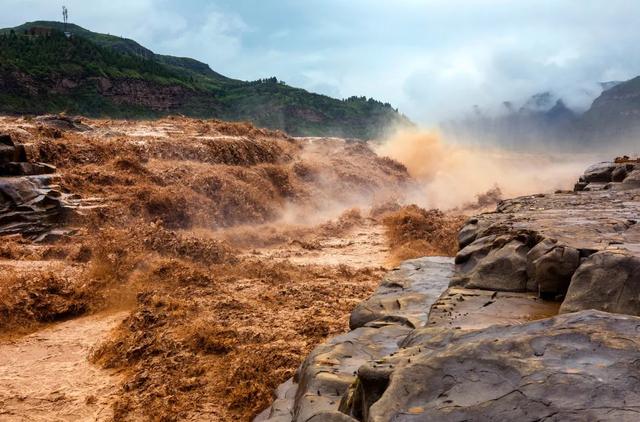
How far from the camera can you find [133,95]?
53.3m

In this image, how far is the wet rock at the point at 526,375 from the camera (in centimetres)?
200

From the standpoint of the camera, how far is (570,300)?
3207mm

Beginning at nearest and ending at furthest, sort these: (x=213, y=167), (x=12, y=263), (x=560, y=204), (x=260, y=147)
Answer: (x=560, y=204)
(x=12, y=263)
(x=213, y=167)
(x=260, y=147)

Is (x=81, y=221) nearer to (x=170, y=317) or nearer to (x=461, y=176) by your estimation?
(x=170, y=317)

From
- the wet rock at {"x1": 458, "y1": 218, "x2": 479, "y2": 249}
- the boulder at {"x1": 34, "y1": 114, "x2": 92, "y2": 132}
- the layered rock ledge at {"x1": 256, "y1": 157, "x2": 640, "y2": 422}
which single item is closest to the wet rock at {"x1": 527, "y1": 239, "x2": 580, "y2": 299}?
the layered rock ledge at {"x1": 256, "y1": 157, "x2": 640, "y2": 422}

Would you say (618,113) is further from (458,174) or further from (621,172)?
(621,172)

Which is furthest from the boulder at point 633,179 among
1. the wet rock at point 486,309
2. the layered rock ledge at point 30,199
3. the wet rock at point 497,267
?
the layered rock ledge at point 30,199

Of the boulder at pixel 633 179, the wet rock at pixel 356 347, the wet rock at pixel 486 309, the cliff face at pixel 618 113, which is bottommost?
the wet rock at pixel 356 347

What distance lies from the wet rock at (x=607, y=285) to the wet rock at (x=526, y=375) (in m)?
0.52

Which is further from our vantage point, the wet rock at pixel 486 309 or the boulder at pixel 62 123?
the boulder at pixel 62 123

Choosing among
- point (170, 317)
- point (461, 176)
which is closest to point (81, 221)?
point (170, 317)

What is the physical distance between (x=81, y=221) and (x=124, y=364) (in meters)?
6.57

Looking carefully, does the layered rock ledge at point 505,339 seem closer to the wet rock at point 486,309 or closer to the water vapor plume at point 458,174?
the wet rock at point 486,309

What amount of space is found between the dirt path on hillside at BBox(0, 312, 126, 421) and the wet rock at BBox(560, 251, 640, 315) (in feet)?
13.7
